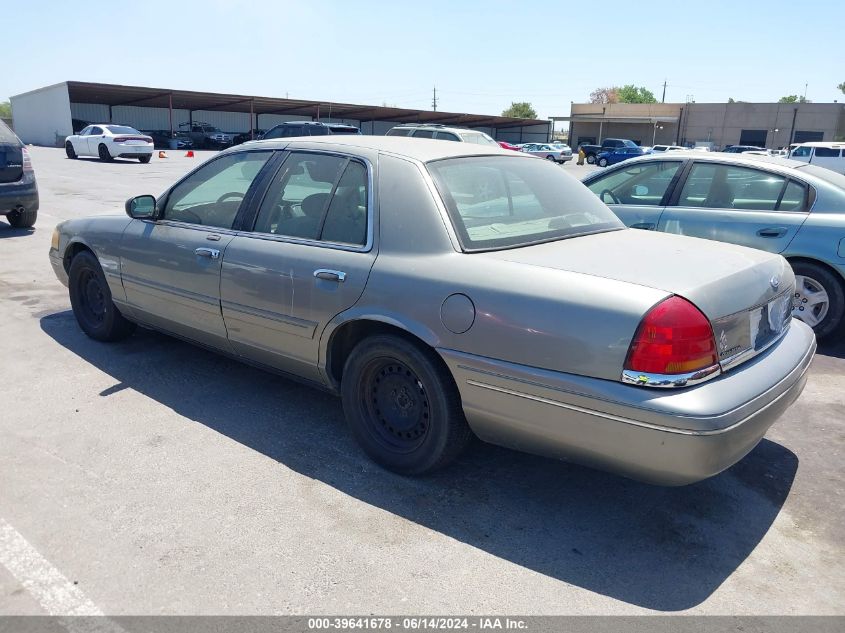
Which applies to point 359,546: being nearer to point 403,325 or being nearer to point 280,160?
point 403,325

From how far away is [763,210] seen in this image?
5.66m

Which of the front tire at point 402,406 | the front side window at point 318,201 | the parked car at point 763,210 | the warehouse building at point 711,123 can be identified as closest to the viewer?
the front tire at point 402,406

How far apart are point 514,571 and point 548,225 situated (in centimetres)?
A: 177

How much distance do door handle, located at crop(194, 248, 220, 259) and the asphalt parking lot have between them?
92cm

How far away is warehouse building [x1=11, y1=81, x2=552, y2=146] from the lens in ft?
130

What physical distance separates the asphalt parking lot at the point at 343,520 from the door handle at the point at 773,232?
168cm

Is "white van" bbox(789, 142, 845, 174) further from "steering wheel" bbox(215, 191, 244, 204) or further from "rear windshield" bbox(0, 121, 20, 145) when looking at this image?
"steering wheel" bbox(215, 191, 244, 204)

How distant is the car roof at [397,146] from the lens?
141 inches

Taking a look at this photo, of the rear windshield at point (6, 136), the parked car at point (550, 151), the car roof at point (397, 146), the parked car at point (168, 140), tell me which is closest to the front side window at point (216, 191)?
the car roof at point (397, 146)

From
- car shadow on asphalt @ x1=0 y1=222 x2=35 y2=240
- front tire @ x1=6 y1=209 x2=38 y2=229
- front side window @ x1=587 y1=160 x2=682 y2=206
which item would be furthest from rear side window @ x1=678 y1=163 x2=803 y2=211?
front tire @ x1=6 y1=209 x2=38 y2=229

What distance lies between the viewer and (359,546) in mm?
2805

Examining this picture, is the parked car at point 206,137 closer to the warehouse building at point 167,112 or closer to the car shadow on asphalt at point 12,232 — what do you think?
the warehouse building at point 167,112

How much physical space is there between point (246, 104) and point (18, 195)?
133ft

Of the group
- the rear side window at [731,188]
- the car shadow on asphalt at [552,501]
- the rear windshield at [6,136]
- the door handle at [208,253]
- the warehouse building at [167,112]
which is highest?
the warehouse building at [167,112]
